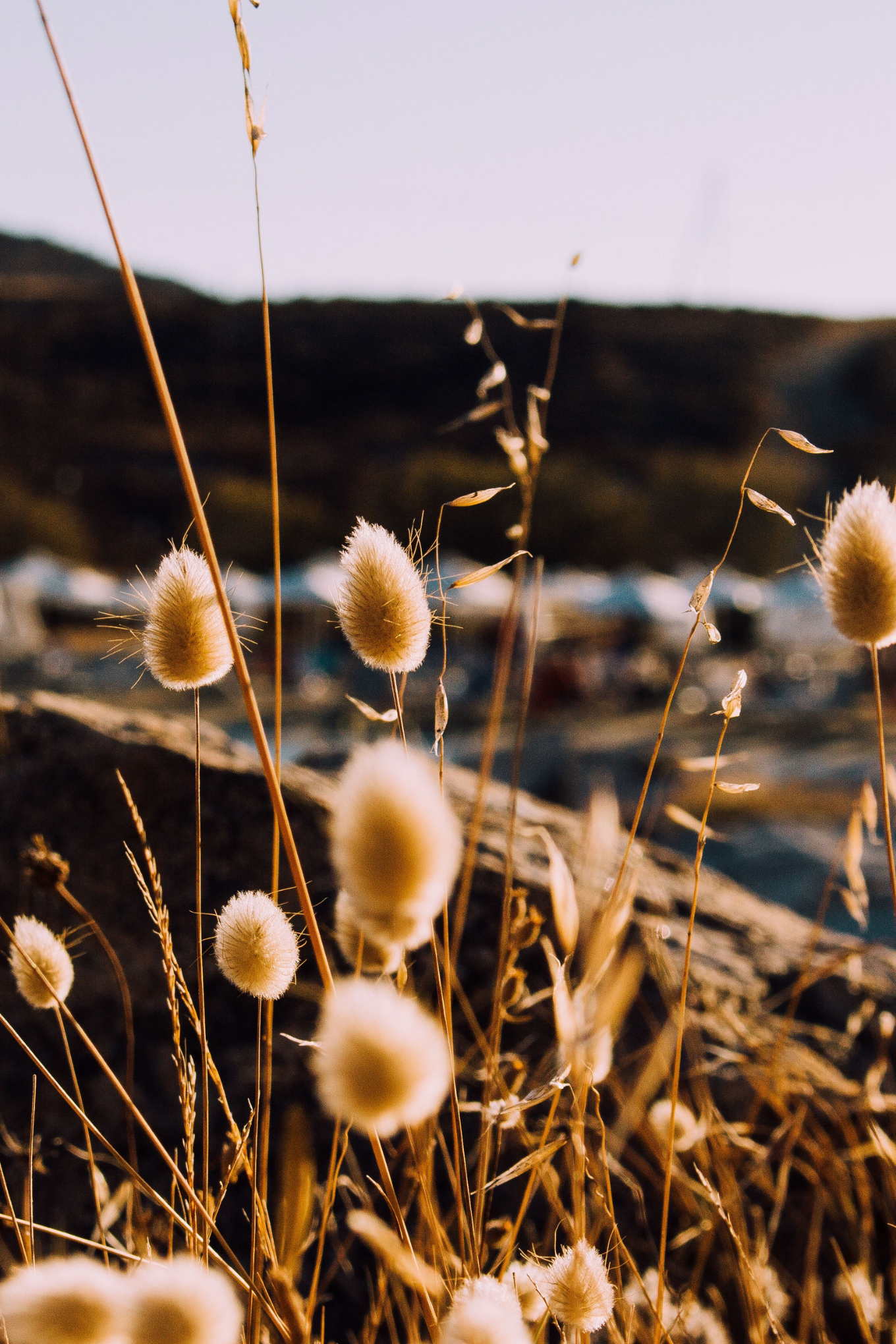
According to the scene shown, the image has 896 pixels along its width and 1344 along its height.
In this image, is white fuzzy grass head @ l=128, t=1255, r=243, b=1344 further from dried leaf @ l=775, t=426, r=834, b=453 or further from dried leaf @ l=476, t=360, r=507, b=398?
dried leaf @ l=476, t=360, r=507, b=398

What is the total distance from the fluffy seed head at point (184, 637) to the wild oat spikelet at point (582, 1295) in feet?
1.50

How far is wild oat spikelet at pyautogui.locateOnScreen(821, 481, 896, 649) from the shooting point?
0.62 meters

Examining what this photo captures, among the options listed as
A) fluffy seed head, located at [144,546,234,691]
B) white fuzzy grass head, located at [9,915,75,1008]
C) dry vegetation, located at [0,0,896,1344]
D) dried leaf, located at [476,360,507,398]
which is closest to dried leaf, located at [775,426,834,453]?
dry vegetation, located at [0,0,896,1344]

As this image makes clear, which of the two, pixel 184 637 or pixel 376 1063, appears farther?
pixel 184 637

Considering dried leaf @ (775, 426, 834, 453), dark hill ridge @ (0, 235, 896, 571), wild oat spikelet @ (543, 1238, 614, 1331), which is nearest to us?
wild oat spikelet @ (543, 1238, 614, 1331)

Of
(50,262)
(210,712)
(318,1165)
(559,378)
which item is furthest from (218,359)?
(318,1165)

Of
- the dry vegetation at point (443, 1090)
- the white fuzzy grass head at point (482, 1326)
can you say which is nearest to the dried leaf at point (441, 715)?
the dry vegetation at point (443, 1090)

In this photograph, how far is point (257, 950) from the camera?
60 cm

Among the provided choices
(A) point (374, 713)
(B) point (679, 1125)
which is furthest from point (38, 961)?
(B) point (679, 1125)

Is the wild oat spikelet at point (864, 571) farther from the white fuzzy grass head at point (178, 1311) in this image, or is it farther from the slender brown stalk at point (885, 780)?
the white fuzzy grass head at point (178, 1311)

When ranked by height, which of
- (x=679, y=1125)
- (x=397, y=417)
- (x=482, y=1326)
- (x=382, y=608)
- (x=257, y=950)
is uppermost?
(x=397, y=417)

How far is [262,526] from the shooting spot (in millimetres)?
30047

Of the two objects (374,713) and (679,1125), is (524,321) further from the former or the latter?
(679,1125)

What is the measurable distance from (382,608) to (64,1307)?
399mm
